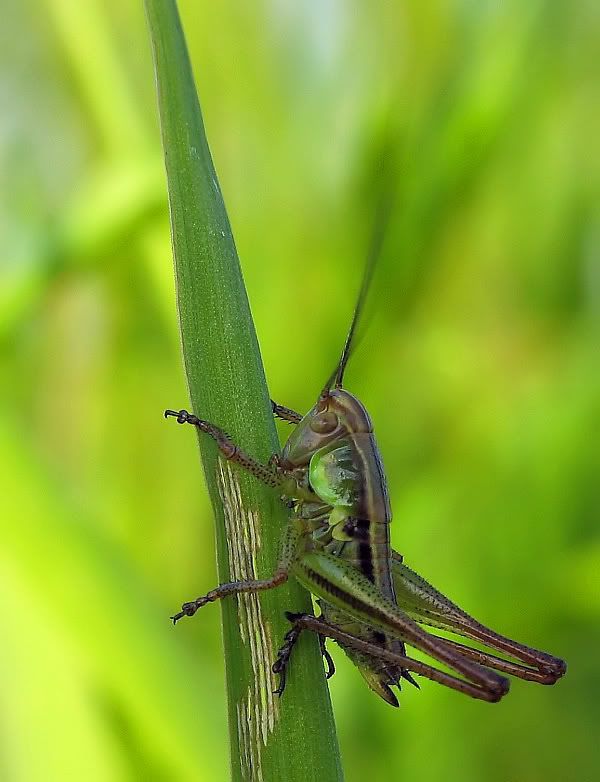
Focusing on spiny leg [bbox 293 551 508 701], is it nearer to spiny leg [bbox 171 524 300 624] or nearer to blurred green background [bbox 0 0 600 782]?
spiny leg [bbox 171 524 300 624]

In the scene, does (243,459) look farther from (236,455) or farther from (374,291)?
(374,291)

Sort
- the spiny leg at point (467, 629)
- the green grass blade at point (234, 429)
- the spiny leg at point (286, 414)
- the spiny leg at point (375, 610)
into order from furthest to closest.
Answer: the spiny leg at point (286, 414) < the spiny leg at point (467, 629) < the spiny leg at point (375, 610) < the green grass blade at point (234, 429)

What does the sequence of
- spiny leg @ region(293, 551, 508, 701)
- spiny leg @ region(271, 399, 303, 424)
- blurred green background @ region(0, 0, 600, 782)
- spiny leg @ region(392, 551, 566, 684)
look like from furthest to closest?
blurred green background @ region(0, 0, 600, 782) < spiny leg @ region(271, 399, 303, 424) < spiny leg @ region(392, 551, 566, 684) < spiny leg @ region(293, 551, 508, 701)

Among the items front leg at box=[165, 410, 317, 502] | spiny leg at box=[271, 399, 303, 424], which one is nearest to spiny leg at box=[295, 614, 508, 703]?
front leg at box=[165, 410, 317, 502]

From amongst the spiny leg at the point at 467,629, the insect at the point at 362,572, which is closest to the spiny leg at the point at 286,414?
the insect at the point at 362,572

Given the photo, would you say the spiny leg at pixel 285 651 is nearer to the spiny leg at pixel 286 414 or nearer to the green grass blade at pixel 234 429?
the green grass blade at pixel 234 429

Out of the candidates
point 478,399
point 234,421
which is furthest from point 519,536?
point 234,421
